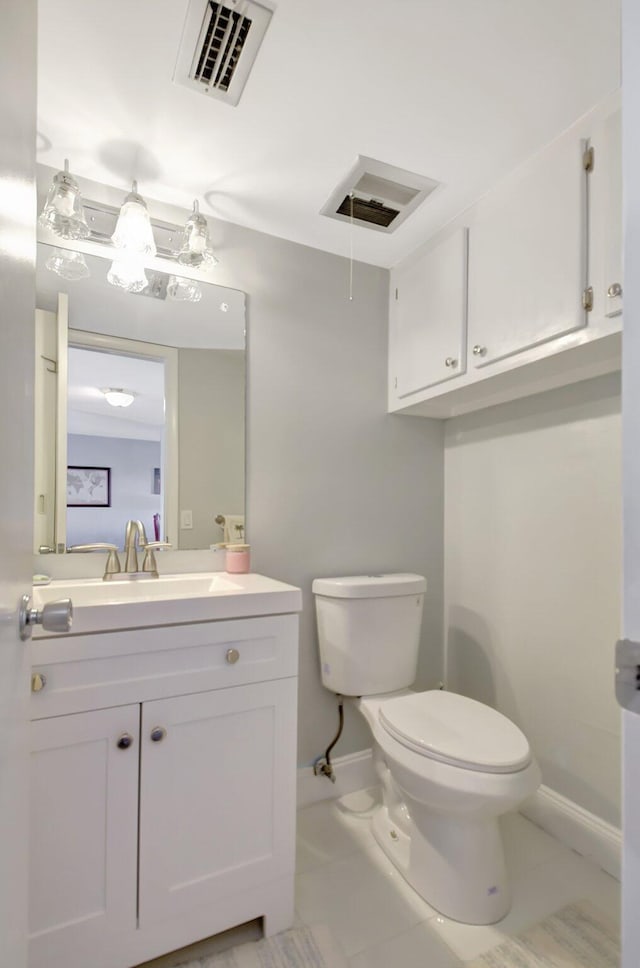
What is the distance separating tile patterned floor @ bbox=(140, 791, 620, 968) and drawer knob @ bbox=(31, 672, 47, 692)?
2.57ft

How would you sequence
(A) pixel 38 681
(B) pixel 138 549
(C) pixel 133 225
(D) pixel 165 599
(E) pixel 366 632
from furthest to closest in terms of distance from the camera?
1. (E) pixel 366 632
2. (B) pixel 138 549
3. (C) pixel 133 225
4. (D) pixel 165 599
5. (A) pixel 38 681

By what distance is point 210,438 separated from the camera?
1709 millimetres

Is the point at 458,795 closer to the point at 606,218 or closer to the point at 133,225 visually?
the point at 606,218

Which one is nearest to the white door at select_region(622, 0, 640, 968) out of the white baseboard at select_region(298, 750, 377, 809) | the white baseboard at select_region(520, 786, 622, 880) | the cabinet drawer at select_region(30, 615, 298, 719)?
the cabinet drawer at select_region(30, 615, 298, 719)

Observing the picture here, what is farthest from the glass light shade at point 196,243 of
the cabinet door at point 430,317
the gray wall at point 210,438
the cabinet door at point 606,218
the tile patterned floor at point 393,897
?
the tile patterned floor at point 393,897

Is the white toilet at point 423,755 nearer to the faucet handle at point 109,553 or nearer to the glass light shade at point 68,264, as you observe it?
the faucet handle at point 109,553

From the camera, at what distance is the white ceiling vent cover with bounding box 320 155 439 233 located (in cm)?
147

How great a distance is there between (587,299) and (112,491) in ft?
4.92

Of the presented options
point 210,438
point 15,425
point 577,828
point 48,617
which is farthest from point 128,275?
point 577,828

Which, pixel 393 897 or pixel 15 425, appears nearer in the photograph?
pixel 15 425

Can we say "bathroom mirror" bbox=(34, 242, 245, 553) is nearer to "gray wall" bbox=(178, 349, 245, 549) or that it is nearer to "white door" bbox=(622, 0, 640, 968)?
"gray wall" bbox=(178, 349, 245, 549)

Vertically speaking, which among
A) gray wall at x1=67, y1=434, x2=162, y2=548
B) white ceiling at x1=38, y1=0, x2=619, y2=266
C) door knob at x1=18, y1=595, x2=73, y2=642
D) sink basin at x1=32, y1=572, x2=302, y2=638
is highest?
white ceiling at x1=38, y1=0, x2=619, y2=266

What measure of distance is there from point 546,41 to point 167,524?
64.8 inches

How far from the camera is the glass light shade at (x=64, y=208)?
1379 mm
